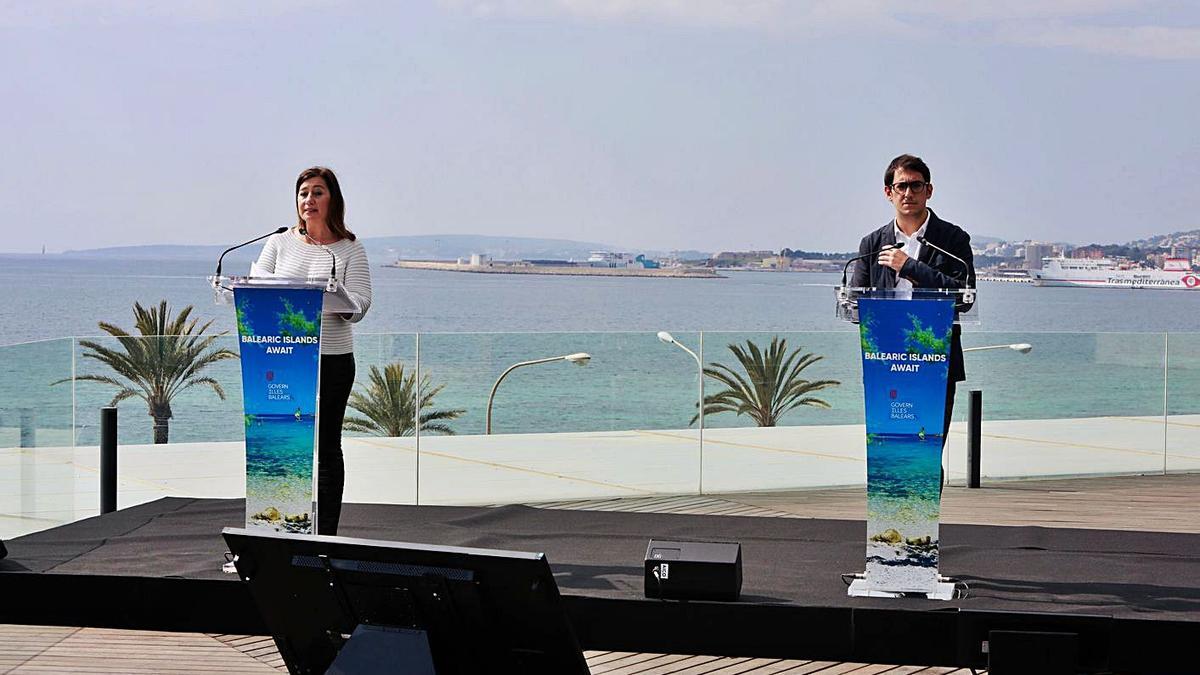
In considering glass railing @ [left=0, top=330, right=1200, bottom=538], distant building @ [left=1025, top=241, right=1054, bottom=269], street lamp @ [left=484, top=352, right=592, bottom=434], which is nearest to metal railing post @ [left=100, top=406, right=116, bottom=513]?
glass railing @ [left=0, top=330, right=1200, bottom=538]

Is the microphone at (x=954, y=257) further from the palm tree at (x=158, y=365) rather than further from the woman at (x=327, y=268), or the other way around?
the palm tree at (x=158, y=365)

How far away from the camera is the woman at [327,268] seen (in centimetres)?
492

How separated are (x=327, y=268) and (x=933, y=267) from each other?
7.22 feet

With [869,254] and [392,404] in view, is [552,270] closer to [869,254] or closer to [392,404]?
[392,404]

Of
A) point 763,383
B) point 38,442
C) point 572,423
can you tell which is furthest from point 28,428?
point 763,383

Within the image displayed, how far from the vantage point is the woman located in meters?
4.92

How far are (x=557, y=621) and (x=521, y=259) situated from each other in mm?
65092

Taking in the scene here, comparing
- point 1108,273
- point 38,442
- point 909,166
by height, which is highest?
point 1108,273

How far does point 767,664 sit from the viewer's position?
4348 mm

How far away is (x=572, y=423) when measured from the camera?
307 inches

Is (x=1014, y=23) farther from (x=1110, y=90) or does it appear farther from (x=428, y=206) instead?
(x=428, y=206)

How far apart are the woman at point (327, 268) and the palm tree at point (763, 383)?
3273 mm

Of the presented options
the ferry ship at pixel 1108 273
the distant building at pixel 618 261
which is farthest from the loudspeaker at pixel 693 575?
the distant building at pixel 618 261

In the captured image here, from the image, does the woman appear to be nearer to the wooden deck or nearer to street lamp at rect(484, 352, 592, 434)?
the wooden deck
